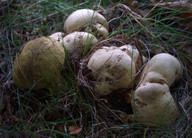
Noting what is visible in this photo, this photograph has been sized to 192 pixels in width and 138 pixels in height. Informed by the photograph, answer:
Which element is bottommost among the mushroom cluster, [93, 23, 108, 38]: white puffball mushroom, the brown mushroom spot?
the brown mushroom spot

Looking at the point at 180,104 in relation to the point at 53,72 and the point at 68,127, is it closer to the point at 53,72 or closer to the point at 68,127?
the point at 68,127

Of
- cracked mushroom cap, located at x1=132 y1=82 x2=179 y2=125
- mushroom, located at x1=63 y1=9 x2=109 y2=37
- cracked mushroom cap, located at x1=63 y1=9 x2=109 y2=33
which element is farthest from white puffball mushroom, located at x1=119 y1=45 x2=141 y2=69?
cracked mushroom cap, located at x1=63 y1=9 x2=109 y2=33

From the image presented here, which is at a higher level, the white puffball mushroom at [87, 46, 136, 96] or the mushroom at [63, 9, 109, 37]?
the mushroom at [63, 9, 109, 37]

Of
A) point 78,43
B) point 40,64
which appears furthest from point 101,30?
point 40,64

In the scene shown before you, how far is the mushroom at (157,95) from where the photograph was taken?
4.62 ft

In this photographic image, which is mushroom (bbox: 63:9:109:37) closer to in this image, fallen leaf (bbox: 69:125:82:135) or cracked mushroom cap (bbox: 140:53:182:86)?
cracked mushroom cap (bbox: 140:53:182:86)

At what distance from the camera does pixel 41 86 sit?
1756 mm

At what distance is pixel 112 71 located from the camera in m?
1.53

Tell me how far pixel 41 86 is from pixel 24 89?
0.88ft

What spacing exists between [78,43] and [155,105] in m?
0.93

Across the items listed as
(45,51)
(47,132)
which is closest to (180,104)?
(47,132)

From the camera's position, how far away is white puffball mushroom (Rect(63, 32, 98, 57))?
5.89 feet

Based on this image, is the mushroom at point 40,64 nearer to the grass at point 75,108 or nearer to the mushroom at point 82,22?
the grass at point 75,108

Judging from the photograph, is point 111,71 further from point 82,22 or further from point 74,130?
point 82,22
